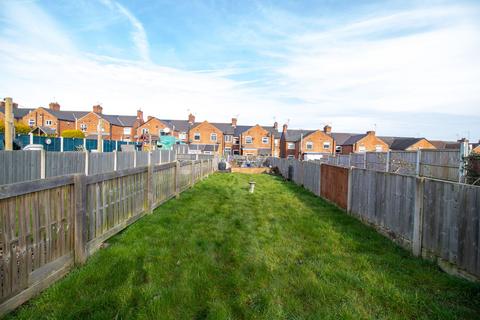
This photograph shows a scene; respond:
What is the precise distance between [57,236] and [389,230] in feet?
21.9

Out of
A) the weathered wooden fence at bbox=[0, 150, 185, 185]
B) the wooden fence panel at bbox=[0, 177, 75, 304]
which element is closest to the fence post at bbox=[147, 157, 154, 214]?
the weathered wooden fence at bbox=[0, 150, 185, 185]

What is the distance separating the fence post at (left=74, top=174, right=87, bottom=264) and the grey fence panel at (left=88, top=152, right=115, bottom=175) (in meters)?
7.60

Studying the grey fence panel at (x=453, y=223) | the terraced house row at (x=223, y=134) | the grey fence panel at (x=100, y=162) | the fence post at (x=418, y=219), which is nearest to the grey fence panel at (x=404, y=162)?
the fence post at (x=418, y=219)

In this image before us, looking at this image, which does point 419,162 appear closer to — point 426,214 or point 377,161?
point 377,161

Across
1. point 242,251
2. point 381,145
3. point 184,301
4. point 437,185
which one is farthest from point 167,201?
point 381,145

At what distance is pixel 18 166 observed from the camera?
8703mm

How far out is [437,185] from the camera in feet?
18.5

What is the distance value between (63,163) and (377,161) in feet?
33.4

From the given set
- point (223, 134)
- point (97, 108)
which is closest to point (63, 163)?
point (223, 134)

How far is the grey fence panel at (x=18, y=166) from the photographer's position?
833cm

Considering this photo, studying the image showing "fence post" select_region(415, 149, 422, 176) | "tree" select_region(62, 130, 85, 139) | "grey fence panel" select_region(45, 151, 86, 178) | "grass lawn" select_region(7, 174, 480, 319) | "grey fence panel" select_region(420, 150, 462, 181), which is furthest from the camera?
"tree" select_region(62, 130, 85, 139)

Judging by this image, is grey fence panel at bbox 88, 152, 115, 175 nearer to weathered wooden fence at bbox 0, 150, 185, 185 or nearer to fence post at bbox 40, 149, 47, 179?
weathered wooden fence at bbox 0, 150, 185, 185

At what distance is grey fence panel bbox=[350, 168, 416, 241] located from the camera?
6547mm

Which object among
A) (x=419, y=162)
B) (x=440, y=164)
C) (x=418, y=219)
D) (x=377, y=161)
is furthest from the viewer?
(x=377, y=161)
